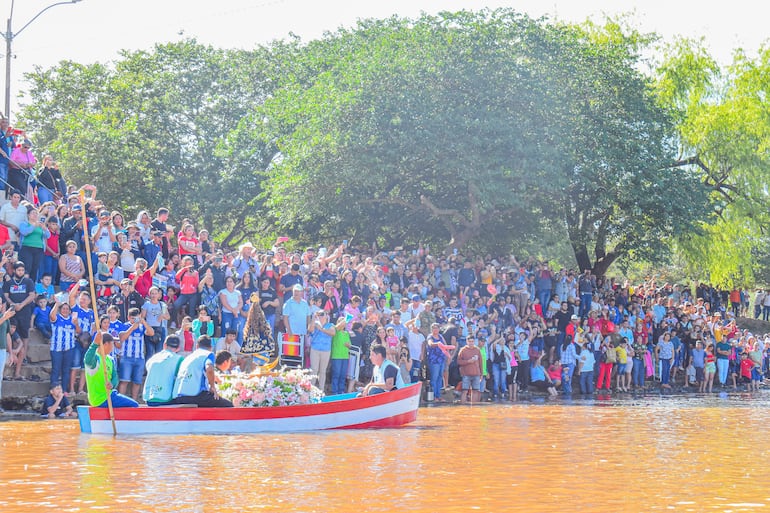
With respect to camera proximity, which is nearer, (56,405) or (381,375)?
(56,405)

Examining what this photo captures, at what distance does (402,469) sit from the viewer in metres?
13.0

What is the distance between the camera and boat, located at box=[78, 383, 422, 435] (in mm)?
16125

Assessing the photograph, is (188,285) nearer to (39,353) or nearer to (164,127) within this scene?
(39,353)

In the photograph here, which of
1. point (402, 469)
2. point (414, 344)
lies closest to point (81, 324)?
point (414, 344)

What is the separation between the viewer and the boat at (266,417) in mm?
16125

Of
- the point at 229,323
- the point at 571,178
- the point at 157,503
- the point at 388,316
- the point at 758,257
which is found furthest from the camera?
the point at 758,257

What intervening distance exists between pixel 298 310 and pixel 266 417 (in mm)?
5185

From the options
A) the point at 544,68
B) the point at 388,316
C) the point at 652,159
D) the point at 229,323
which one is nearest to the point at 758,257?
the point at 652,159

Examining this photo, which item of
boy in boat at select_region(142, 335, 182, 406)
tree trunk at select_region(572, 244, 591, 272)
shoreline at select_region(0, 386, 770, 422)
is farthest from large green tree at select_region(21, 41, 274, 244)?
boy in boat at select_region(142, 335, 182, 406)

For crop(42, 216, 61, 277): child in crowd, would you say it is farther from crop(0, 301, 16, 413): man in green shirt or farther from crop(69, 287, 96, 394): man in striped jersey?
crop(0, 301, 16, 413): man in green shirt

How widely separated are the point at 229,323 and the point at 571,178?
1989cm

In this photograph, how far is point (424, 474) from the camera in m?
12.6

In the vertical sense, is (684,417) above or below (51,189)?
below

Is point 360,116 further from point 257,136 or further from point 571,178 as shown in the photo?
point 571,178
